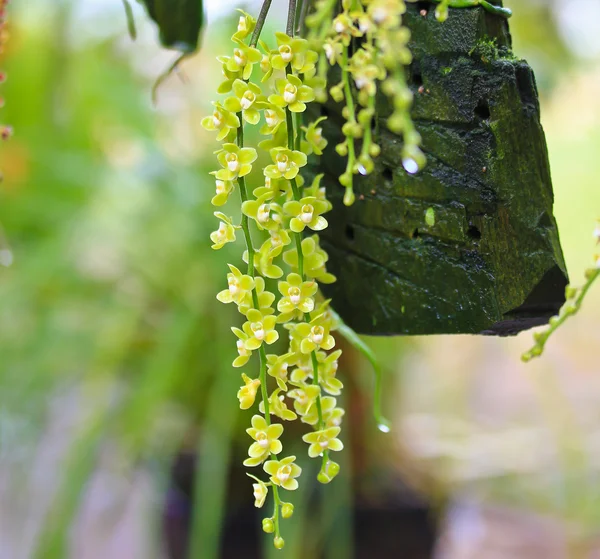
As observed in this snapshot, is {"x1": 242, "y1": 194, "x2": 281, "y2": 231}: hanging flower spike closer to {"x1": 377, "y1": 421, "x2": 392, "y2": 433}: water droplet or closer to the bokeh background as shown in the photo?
{"x1": 377, "y1": 421, "x2": 392, "y2": 433}: water droplet

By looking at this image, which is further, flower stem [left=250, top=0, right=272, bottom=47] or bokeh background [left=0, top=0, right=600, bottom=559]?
bokeh background [left=0, top=0, right=600, bottom=559]

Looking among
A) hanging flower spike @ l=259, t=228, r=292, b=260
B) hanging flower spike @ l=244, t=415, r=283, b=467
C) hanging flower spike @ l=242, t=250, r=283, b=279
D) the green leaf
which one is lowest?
hanging flower spike @ l=244, t=415, r=283, b=467

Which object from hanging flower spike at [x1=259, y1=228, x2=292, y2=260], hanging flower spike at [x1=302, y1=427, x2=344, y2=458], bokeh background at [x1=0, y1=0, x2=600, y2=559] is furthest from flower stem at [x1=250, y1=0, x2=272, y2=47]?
bokeh background at [x1=0, y1=0, x2=600, y2=559]

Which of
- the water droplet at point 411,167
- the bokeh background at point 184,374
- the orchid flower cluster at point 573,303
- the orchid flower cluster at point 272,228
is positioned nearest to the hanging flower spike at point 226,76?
the orchid flower cluster at point 272,228

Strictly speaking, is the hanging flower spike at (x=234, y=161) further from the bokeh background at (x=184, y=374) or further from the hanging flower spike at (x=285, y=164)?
the bokeh background at (x=184, y=374)

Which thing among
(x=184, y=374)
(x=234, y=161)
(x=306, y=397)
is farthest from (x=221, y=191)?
(x=184, y=374)

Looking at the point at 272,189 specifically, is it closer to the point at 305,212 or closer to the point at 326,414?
the point at 305,212
